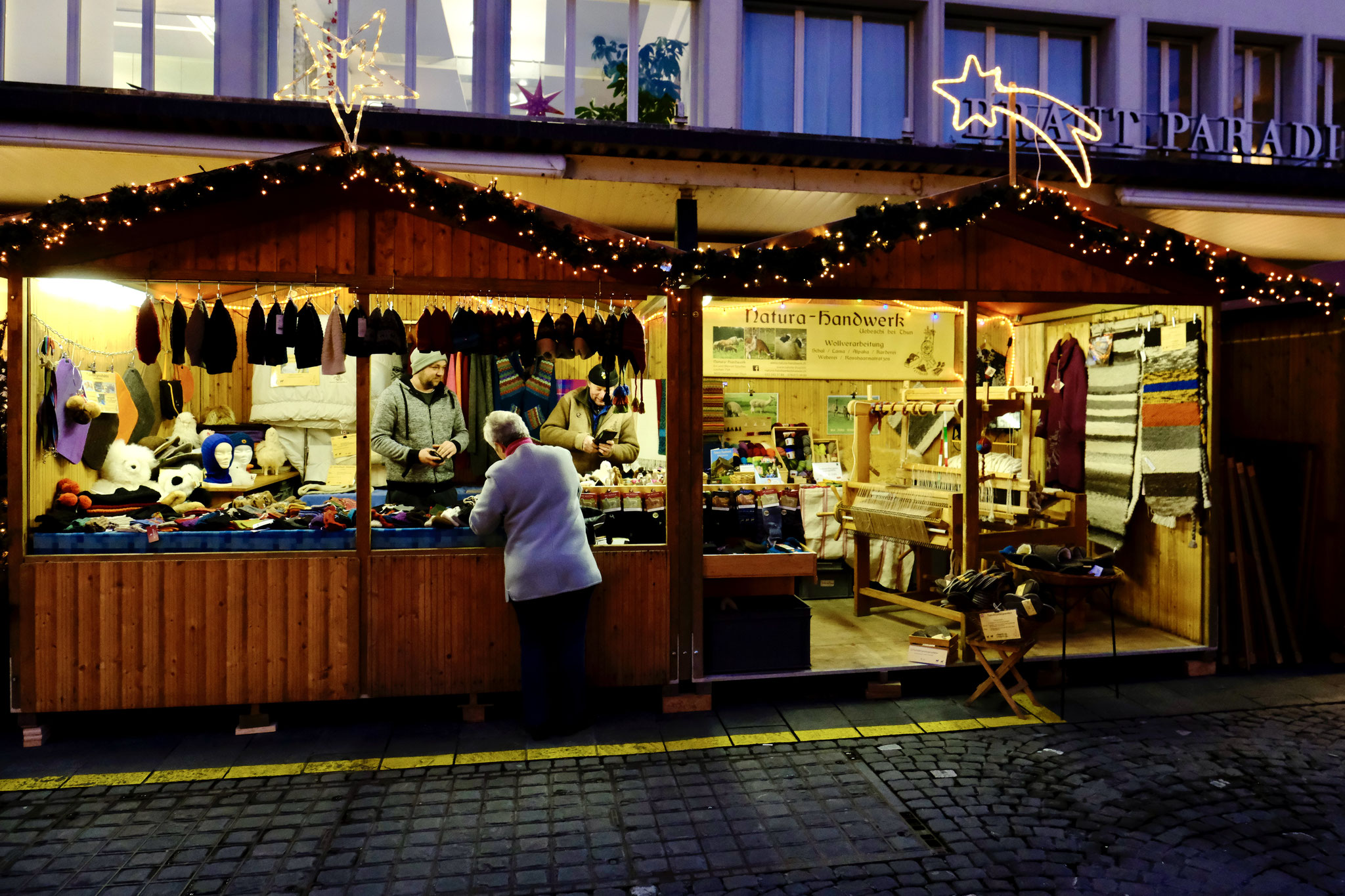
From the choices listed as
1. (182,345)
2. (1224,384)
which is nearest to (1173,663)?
(1224,384)

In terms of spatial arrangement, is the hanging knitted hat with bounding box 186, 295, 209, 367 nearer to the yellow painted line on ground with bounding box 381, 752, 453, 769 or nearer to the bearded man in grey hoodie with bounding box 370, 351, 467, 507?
the bearded man in grey hoodie with bounding box 370, 351, 467, 507

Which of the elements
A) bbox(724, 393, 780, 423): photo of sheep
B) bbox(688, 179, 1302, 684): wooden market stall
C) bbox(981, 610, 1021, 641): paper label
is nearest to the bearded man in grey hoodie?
bbox(688, 179, 1302, 684): wooden market stall

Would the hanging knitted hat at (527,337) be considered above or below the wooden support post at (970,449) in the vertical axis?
above

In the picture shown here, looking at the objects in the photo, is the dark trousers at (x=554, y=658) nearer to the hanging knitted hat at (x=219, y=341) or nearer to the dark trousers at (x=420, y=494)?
the dark trousers at (x=420, y=494)

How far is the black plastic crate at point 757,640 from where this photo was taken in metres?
5.83

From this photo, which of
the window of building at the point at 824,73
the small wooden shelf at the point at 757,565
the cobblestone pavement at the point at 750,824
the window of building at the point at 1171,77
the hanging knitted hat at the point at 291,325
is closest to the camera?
the cobblestone pavement at the point at 750,824

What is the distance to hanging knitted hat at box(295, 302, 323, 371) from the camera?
5.38 m

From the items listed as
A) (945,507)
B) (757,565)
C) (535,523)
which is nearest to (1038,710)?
(945,507)

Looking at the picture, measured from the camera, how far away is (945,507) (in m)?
6.93

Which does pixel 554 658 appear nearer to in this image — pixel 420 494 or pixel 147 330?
pixel 420 494

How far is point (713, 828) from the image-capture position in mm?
4066

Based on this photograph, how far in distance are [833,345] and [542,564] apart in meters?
4.81

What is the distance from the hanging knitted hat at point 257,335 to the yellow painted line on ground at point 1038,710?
5818mm

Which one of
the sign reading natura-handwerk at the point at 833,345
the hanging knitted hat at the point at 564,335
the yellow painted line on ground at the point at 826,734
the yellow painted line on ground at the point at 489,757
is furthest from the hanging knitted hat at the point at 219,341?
the sign reading natura-handwerk at the point at 833,345
